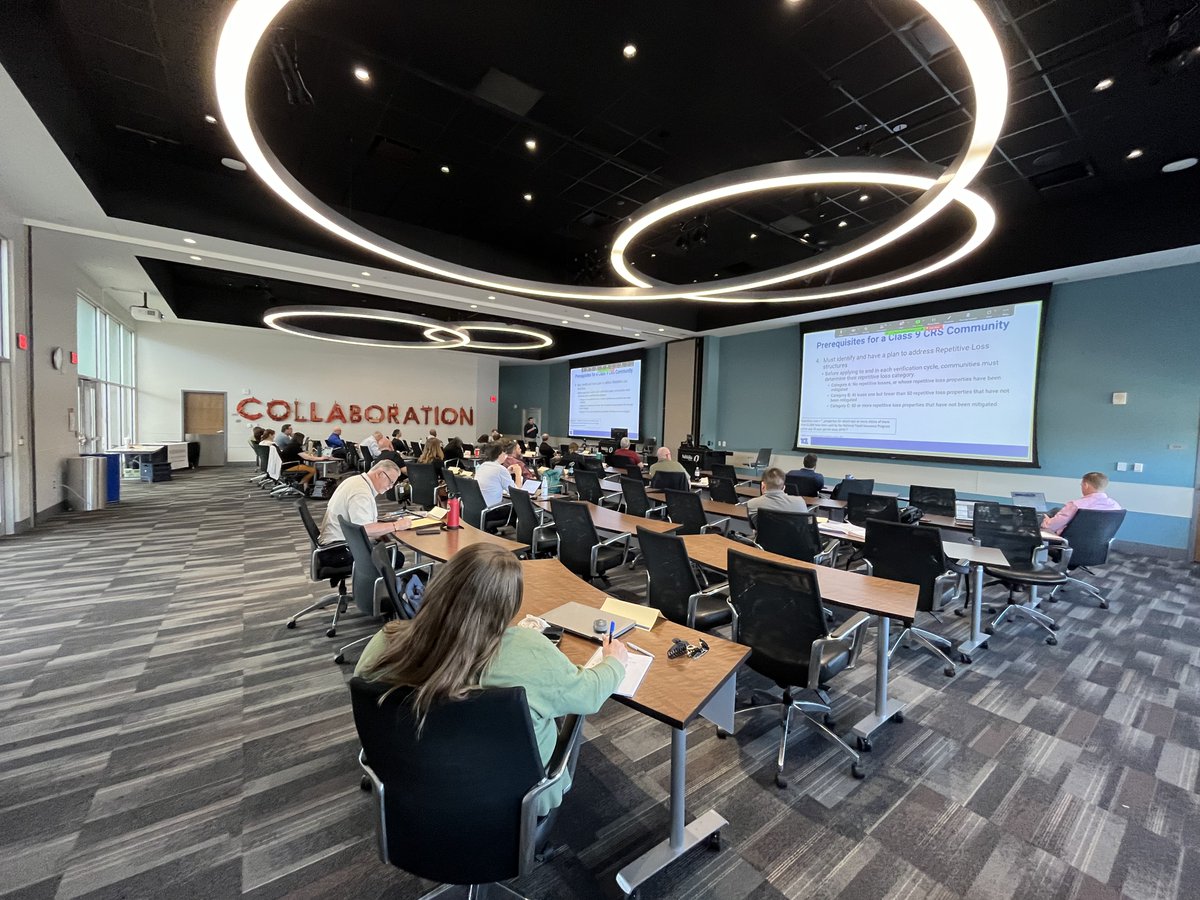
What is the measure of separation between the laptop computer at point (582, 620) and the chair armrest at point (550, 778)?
0.44 metres

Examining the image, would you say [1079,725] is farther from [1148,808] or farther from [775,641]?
[775,641]

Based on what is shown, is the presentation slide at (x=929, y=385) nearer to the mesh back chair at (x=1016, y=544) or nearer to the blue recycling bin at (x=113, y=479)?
the mesh back chair at (x=1016, y=544)

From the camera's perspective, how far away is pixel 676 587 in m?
2.98

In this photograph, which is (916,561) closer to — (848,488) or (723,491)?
(723,491)

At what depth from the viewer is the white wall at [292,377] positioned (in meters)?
12.6

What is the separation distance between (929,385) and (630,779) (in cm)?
830

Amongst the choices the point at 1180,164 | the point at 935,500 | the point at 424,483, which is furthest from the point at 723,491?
the point at 1180,164

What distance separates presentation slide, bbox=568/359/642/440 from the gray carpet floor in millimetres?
11125

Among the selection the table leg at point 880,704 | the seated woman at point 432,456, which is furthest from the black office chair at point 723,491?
the seated woman at point 432,456

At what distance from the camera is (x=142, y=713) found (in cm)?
257

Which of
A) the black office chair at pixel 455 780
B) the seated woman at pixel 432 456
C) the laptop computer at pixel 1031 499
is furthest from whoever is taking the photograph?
the seated woman at pixel 432 456

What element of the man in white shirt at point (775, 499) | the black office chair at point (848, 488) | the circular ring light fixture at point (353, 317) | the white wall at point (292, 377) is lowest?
the black office chair at point (848, 488)

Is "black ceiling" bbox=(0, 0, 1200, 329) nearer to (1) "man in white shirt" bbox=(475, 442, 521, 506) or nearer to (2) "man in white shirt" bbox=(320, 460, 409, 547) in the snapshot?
(2) "man in white shirt" bbox=(320, 460, 409, 547)

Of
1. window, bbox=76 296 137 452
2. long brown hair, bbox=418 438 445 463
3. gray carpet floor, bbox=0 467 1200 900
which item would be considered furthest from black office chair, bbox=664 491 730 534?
window, bbox=76 296 137 452
